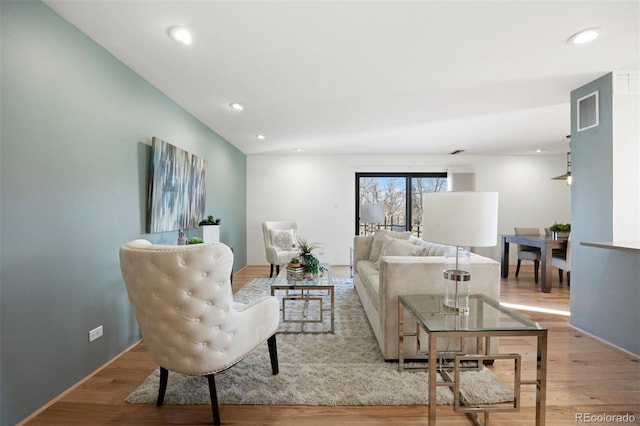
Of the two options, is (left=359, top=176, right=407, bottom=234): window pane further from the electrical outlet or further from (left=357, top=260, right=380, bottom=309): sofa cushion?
the electrical outlet

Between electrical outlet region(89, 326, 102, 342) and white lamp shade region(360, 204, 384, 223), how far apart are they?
4.42 metres

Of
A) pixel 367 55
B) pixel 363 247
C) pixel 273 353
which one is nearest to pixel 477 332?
pixel 273 353

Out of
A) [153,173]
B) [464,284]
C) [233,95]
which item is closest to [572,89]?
[464,284]

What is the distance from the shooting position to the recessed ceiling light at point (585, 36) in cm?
188

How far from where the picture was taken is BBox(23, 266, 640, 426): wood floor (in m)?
1.60

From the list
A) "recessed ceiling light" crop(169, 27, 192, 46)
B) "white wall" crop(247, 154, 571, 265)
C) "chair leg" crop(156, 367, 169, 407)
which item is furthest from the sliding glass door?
"chair leg" crop(156, 367, 169, 407)

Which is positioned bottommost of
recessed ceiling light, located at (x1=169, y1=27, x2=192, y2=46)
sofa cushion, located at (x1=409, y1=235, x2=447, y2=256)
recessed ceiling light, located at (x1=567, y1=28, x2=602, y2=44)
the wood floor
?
the wood floor

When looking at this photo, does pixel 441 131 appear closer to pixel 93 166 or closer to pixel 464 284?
pixel 464 284

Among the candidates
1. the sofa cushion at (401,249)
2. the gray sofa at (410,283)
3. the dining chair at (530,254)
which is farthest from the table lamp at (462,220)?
the dining chair at (530,254)

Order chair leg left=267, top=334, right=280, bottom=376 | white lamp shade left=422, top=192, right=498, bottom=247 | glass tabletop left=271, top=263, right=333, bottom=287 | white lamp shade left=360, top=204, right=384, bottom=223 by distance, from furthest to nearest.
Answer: white lamp shade left=360, top=204, right=384, bottom=223 < glass tabletop left=271, top=263, right=333, bottom=287 < chair leg left=267, top=334, right=280, bottom=376 < white lamp shade left=422, top=192, right=498, bottom=247

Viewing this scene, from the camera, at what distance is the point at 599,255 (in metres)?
2.63

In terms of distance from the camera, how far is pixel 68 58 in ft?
5.97

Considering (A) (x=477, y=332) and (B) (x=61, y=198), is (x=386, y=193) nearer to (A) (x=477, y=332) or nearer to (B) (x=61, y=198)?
(A) (x=477, y=332)

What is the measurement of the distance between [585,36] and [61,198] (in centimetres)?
356
